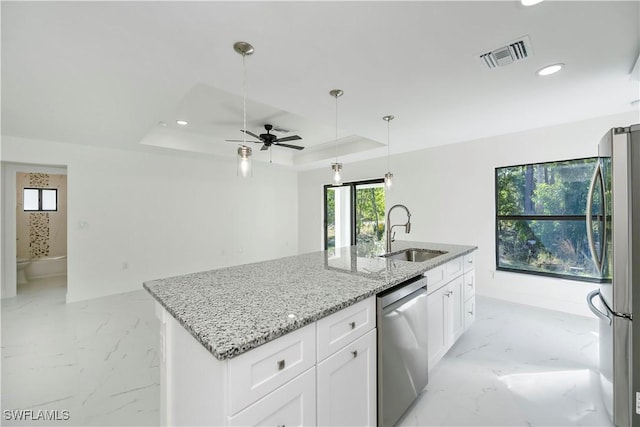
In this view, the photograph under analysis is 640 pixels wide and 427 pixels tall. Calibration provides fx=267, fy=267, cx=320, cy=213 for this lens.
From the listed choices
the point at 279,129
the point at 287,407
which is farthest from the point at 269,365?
the point at 279,129

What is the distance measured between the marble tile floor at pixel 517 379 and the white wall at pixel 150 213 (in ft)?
15.4

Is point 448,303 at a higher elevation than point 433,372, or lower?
higher

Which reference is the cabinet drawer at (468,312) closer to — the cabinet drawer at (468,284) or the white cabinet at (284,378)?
the cabinet drawer at (468,284)

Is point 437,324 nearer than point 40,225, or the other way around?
point 437,324

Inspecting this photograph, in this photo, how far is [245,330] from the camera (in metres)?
0.96

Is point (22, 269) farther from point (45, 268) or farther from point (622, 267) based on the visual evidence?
point (622, 267)

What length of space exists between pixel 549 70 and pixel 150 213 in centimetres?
569

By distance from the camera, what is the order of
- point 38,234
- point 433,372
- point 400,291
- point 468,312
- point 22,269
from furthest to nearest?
point 38,234, point 22,269, point 468,312, point 433,372, point 400,291

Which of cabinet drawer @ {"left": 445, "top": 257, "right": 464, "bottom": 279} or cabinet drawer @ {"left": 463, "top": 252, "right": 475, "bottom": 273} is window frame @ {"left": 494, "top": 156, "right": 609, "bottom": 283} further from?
cabinet drawer @ {"left": 445, "top": 257, "right": 464, "bottom": 279}

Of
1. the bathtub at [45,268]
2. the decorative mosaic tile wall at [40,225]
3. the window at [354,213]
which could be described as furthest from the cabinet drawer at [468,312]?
the decorative mosaic tile wall at [40,225]

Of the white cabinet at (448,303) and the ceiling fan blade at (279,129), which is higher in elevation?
the ceiling fan blade at (279,129)

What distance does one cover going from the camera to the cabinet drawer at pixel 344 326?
3.85 feet

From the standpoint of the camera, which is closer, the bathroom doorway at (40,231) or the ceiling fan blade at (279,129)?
the ceiling fan blade at (279,129)

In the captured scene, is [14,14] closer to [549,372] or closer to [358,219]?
[549,372]
